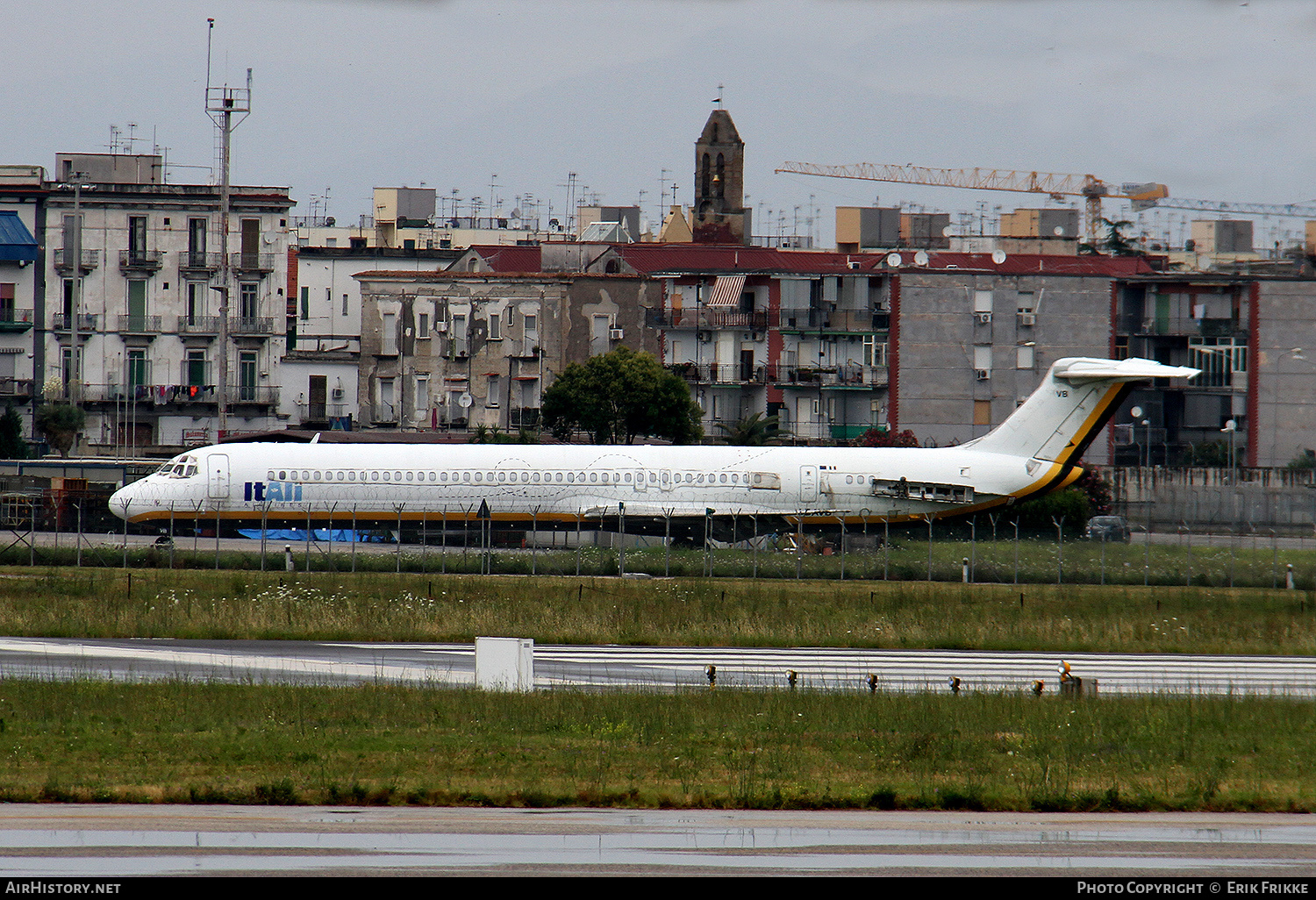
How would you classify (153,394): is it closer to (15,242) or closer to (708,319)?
(15,242)

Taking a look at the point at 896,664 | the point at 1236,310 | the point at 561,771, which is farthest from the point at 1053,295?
the point at 561,771

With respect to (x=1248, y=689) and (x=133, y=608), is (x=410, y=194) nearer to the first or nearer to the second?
(x=133, y=608)

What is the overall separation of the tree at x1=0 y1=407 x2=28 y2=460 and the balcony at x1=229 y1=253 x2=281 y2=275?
57.5ft

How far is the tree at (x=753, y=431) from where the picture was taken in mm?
85562

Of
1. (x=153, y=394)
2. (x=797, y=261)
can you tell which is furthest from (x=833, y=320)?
(x=153, y=394)

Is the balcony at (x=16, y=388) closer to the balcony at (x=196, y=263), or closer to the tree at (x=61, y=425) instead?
the tree at (x=61, y=425)

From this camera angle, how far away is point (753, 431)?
85.9 meters

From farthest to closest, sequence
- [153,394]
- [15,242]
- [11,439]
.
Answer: [153,394] → [15,242] → [11,439]

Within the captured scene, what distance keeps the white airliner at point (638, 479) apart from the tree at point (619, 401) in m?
31.7

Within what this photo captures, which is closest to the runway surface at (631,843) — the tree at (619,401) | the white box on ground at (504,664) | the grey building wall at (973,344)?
the white box on ground at (504,664)

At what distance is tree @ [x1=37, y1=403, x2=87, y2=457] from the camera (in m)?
87.0

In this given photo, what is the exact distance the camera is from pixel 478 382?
93.9m

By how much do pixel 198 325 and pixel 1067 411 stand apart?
59630 millimetres

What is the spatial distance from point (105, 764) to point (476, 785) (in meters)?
4.69
